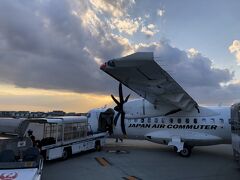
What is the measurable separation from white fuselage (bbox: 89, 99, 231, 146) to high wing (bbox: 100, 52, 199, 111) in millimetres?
740

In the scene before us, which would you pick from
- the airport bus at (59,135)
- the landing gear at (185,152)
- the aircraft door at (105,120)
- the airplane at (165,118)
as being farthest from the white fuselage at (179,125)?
the airport bus at (59,135)

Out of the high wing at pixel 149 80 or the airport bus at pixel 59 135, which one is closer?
the high wing at pixel 149 80

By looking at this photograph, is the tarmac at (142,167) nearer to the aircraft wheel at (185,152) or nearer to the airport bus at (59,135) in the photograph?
the aircraft wheel at (185,152)

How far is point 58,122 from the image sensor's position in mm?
16031

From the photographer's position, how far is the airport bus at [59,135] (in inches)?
567

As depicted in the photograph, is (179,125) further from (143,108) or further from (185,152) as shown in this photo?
(143,108)

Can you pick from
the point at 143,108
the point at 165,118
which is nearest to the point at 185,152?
the point at 165,118

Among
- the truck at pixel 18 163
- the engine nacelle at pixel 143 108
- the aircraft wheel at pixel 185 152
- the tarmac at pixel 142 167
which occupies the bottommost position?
the tarmac at pixel 142 167

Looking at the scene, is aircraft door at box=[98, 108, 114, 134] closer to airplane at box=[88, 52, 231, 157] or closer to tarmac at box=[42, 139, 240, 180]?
airplane at box=[88, 52, 231, 157]

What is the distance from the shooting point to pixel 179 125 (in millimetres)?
18750

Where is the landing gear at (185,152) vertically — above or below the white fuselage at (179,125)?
below

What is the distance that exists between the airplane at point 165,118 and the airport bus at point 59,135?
2475 millimetres

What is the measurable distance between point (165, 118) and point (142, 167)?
18.3 ft

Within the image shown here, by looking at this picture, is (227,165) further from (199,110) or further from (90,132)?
(90,132)
